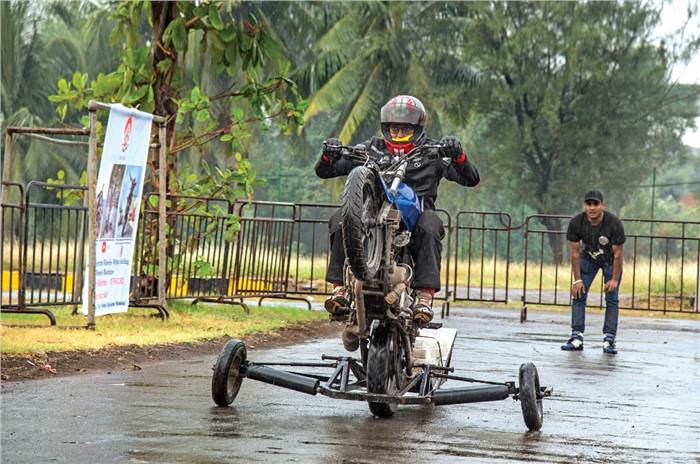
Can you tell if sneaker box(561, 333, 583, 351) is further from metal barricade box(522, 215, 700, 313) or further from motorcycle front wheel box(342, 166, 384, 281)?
motorcycle front wheel box(342, 166, 384, 281)

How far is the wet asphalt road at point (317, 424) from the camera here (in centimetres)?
729

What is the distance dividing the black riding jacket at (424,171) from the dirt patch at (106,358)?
9.76 ft

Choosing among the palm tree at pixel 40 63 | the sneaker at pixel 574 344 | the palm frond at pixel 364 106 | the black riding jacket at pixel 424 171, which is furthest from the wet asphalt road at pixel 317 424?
the palm tree at pixel 40 63

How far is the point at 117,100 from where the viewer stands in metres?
16.2

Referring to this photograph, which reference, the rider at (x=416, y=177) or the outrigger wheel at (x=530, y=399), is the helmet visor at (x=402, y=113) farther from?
the outrigger wheel at (x=530, y=399)

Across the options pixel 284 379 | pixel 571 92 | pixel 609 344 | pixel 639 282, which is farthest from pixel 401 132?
pixel 571 92

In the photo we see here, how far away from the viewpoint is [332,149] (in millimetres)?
9188

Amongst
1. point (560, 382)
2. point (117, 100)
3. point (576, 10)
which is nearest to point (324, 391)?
point (560, 382)

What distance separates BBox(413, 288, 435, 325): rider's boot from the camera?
8836mm

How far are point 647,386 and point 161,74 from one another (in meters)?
7.77

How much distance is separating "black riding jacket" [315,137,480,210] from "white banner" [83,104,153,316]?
174 inches

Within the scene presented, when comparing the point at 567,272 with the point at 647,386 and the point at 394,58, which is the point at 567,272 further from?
the point at 647,386

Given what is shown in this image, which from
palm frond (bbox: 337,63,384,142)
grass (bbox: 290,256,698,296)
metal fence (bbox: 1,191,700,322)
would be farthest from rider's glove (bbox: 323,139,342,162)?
palm frond (bbox: 337,63,384,142)

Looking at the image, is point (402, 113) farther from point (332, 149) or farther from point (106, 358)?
point (106, 358)
